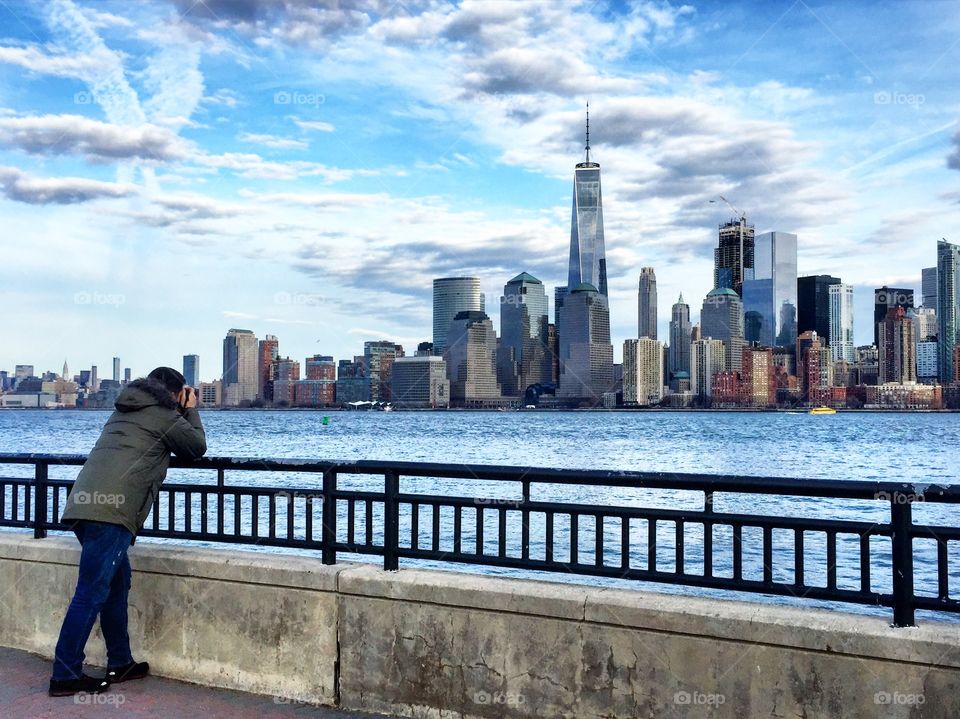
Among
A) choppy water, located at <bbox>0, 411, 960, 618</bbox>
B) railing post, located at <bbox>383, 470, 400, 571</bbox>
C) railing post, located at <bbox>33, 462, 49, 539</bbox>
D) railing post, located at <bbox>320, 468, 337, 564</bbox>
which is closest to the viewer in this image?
railing post, located at <bbox>383, 470, 400, 571</bbox>

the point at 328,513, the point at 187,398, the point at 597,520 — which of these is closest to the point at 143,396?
the point at 187,398

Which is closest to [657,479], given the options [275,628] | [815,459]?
[275,628]

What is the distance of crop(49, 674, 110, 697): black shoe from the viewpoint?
224 inches

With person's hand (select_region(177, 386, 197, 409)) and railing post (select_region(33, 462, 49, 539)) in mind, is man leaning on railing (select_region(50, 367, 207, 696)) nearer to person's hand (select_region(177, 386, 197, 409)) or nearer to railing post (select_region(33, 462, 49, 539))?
person's hand (select_region(177, 386, 197, 409))

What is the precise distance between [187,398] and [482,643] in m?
2.49

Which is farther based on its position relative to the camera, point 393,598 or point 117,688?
point 117,688

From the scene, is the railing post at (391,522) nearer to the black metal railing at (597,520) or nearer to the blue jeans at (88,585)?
the black metal railing at (597,520)

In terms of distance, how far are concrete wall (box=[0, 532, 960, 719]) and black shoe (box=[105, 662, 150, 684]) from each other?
11 centimetres

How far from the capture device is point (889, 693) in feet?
14.0

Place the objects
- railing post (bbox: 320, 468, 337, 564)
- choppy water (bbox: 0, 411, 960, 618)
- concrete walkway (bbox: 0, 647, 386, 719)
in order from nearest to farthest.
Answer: concrete walkway (bbox: 0, 647, 386, 719)
railing post (bbox: 320, 468, 337, 564)
choppy water (bbox: 0, 411, 960, 618)

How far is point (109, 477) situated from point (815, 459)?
61.1 m

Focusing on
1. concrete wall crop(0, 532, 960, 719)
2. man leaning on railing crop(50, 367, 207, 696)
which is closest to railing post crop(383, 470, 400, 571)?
concrete wall crop(0, 532, 960, 719)

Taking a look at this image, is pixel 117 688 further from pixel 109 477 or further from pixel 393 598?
pixel 393 598

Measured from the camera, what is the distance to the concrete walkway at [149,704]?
5.40 m
